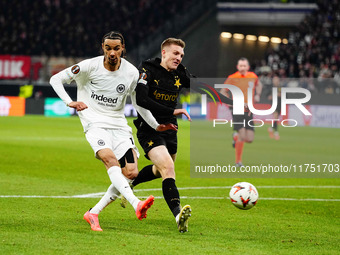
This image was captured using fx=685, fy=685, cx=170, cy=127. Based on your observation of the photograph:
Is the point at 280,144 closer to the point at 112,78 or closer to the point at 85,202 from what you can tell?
the point at 85,202

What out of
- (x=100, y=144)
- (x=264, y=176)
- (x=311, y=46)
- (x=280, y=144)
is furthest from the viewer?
A: (x=311, y=46)

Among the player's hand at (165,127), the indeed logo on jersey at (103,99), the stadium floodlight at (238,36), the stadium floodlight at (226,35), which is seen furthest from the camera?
the stadium floodlight at (238,36)

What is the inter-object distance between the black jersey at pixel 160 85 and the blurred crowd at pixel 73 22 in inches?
1318

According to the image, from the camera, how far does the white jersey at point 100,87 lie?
7.12 m

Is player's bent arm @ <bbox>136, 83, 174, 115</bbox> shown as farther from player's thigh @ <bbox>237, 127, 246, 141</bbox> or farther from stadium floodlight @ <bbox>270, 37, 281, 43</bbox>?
stadium floodlight @ <bbox>270, 37, 281, 43</bbox>

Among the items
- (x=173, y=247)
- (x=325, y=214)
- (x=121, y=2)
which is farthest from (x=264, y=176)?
(x=121, y=2)

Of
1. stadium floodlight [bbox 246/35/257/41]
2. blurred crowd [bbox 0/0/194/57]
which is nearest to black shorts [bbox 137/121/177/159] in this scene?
blurred crowd [bbox 0/0/194/57]

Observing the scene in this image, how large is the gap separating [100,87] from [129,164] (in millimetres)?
859

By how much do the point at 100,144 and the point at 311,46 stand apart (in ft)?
101

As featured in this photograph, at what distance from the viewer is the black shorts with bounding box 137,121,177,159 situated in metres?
7.38

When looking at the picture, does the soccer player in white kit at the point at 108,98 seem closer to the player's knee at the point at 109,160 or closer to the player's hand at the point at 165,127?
the player's knee at the point at 109,160

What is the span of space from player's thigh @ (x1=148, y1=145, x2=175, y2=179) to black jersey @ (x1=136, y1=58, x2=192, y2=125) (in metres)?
0.39

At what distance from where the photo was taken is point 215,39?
41656mm

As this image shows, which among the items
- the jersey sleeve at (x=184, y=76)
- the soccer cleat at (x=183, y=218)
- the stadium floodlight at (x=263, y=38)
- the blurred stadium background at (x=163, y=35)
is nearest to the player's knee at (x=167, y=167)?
the soccer cleat at (x=183, y=218)
